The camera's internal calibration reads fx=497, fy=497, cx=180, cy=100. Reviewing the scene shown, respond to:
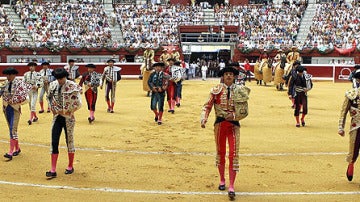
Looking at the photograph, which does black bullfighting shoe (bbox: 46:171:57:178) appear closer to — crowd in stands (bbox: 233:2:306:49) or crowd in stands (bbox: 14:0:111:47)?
crowd in stands (bbox: 14:0:111:47)

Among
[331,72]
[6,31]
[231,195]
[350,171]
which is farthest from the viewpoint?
[6,31]

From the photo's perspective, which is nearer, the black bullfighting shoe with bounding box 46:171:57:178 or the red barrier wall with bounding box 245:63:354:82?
the black bullfighting shoe with bounding box 46:171:57:178

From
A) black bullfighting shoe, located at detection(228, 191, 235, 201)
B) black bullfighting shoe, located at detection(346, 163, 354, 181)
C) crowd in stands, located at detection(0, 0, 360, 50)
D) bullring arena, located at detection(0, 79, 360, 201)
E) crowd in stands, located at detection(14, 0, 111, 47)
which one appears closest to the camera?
black bullfighting shoe, located at detection(228, 191, 235, 201)

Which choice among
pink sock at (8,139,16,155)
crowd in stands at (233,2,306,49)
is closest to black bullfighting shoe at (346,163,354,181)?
pink sock at (8,139,16,155)

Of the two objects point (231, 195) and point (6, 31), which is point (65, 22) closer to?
point (6, 31)

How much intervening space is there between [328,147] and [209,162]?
2.72 m

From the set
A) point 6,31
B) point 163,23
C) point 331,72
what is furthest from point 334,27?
point 6,31

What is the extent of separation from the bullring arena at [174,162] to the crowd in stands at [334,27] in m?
18.9

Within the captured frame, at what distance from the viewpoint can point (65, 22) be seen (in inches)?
1323

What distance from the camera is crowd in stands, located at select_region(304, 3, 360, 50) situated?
31578 mm

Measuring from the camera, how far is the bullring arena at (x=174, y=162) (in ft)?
21.4

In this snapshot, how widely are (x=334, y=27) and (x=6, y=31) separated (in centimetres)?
2125

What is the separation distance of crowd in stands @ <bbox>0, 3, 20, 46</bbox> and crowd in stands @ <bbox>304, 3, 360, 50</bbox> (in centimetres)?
1830

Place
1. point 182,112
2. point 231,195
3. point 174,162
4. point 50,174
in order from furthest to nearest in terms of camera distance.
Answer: point 182,112 → point 174,162 → point 50,174 → point 231,195
